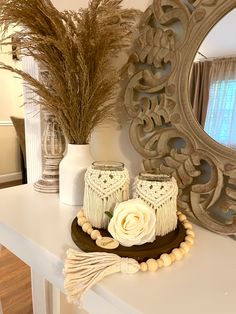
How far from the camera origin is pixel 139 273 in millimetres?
522

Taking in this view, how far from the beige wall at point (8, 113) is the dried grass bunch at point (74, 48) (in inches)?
110

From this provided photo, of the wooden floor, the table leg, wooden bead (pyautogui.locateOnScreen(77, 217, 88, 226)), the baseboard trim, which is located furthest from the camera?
the baseboard trim

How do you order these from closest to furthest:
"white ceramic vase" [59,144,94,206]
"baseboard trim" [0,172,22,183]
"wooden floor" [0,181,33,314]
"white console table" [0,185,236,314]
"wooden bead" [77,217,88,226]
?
"white console table" [0,185,236,314] → "wooden bead" [77,217,88,226] → "white ceramic vase" [59,144,94,206] → "wooden floor" [0,181,33,314] → "baseboard trim" [0,172,22,183]

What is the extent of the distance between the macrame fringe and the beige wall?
304cm

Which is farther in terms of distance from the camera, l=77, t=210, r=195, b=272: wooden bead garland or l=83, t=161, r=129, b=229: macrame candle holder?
l=83, t=161, r=129, b=229: macrame candle holder

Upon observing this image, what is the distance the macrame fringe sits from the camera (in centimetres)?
64

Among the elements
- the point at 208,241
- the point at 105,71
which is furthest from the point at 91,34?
the point at 208,241

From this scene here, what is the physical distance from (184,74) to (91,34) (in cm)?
28

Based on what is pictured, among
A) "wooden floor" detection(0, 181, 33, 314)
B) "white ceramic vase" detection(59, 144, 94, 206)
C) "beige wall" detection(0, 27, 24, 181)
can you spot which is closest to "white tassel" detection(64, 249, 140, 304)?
"white ceramic vase" detection(59, 144, 94, 206)

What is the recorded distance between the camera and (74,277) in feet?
1.59

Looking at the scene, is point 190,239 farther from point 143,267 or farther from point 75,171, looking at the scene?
point 75,171

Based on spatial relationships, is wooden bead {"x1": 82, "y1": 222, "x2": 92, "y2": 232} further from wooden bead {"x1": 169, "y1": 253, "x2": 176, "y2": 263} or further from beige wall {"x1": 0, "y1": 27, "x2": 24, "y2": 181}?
beige wall {"x1": 0, "y1": 27, "x2": 24, "y2": 181}

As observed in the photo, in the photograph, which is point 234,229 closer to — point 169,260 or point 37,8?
point 169,260

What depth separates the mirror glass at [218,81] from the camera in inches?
25.0
